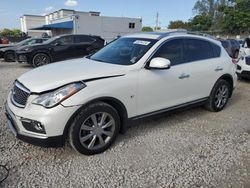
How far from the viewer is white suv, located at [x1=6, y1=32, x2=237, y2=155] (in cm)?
304

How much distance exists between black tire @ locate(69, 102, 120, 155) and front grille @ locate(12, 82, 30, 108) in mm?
681

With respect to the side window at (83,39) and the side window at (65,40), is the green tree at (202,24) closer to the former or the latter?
the side window at (83,39)

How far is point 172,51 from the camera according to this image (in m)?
4.19

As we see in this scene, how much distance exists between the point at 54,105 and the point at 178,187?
5.63 feet

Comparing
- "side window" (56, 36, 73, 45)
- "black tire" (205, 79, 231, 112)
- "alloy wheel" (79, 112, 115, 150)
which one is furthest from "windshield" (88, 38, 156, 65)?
"side window" (56, 36, 73, 45)

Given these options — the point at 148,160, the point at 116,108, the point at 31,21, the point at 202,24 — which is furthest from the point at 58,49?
the point at 202,24

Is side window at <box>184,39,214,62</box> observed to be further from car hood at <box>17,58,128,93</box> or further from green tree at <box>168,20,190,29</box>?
green tree at <box>168,20,190,29</box>

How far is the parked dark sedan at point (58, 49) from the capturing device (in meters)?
11.0

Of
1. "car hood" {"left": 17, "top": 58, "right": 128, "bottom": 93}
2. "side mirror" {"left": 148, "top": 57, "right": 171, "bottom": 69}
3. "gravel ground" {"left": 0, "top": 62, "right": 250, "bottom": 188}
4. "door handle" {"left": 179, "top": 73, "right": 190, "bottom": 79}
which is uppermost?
"side mirror" {"left": 148, "top": 57, "right": 171, "bottom": 69}

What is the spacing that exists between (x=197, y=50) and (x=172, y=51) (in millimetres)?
727

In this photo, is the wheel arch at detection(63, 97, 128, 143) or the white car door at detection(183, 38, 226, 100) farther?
the white car door at detection(183, 38, 226, 100)

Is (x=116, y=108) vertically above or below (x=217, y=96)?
above

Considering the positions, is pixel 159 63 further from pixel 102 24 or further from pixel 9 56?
pixel 102 24

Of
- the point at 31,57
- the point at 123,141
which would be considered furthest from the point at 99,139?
the point at 31,57
